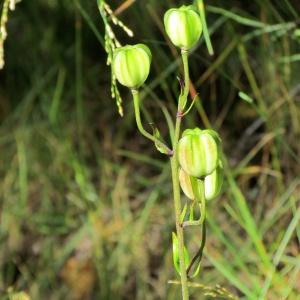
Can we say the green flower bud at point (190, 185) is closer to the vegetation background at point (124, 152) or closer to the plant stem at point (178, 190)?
A: the plant stem at point (178, 190)

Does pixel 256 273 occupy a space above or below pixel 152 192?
below

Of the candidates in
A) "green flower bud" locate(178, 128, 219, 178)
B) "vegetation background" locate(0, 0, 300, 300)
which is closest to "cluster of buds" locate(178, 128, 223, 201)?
"green flower bud" locate(178, 128, 219, 178)

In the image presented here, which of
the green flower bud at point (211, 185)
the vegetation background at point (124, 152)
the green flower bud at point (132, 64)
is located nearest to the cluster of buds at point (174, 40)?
the green flower bud at point (132, 64)

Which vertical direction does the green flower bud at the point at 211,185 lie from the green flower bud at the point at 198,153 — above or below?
below

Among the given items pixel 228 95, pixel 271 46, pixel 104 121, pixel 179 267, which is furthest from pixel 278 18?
pixel 179 267

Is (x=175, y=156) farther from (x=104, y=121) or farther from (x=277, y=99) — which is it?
(x=104, y=121)

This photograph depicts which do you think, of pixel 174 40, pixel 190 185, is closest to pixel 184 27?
pixel 174 40

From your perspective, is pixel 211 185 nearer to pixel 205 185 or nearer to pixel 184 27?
pixel 205 185
